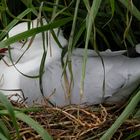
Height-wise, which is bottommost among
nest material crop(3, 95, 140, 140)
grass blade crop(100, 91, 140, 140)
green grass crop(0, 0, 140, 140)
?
nest material crop(3, 95, 140, 140)

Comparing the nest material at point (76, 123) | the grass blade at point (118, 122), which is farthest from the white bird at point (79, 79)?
the grass blade at point (118, 122)

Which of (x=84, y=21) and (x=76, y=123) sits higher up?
(x=84, y=21)

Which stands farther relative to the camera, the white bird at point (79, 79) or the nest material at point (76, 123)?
the white bird at point (79, 79)

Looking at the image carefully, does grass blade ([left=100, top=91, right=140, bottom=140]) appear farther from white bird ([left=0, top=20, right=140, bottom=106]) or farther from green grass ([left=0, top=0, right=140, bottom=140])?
white bird ([left=0, top=20, right=140, bottom=106])

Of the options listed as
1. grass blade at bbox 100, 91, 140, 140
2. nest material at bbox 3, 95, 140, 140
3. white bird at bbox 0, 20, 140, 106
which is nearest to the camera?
grass blade at bbox 100, 91, 140, 140

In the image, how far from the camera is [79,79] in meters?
1.22

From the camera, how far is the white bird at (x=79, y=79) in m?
1.18

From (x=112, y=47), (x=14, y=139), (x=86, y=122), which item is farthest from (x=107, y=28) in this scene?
(x=14, y=139)

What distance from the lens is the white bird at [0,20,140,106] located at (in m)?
1.18

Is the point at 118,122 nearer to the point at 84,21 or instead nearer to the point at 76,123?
the point at 76,123

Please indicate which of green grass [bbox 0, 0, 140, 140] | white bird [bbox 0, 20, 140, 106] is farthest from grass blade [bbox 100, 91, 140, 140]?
white bird [bbox 0, 20, 140, 106]

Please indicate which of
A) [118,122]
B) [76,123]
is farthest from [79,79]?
[118,122]

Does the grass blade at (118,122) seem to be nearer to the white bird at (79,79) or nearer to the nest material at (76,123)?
the nest material at (76,123)

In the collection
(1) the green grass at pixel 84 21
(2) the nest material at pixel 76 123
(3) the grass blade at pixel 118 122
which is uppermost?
(1) the green grass at pixel 84 21
